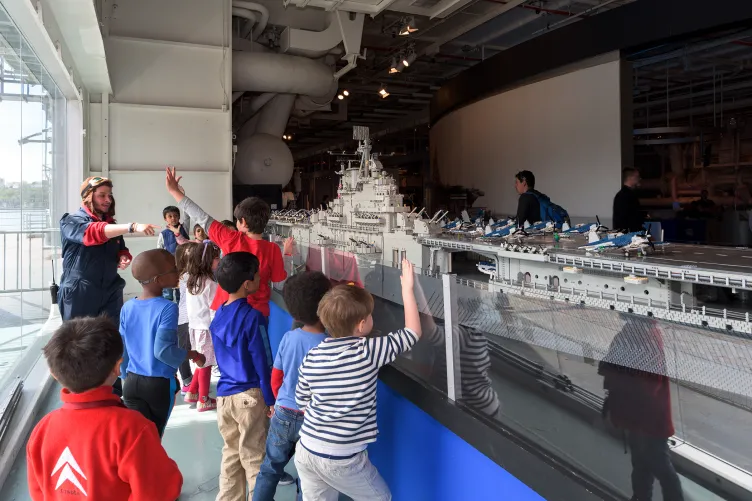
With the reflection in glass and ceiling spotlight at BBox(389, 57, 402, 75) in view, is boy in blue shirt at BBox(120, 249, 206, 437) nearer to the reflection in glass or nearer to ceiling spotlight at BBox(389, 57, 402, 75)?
the reflection in glass

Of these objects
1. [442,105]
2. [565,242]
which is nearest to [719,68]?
[442,105]

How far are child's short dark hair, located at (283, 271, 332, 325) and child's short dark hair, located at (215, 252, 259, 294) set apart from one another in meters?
0.45

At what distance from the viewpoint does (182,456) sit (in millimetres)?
4270

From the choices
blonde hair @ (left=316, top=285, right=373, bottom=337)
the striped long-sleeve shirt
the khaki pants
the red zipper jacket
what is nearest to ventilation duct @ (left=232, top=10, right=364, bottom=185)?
the khaki pants

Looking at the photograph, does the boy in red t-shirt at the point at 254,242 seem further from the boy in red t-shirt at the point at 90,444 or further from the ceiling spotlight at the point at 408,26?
the ceiling spotlight at the point at 408,26

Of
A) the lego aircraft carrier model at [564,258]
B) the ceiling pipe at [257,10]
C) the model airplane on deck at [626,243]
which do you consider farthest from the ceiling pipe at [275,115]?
the model airplane on deck at [626,243]

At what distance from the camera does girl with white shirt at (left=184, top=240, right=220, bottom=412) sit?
190 inches

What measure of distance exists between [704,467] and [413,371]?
1.47 metres

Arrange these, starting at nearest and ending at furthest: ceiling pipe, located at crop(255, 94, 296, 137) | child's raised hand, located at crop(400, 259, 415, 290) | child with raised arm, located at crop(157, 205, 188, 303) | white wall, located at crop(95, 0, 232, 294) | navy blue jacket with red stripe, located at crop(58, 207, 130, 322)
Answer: child's raised hand, located at crop(400, 259, 415, 290)
navy blue jacket with red stripe, located at crop(58, 207, 130, 322)
child with raised arm, located at crop(157, 205, 188, 303)
white wall, located at crop(95, 0, 232, 294)
ceiling pipe, located at crop(255, 94, 296, 137)

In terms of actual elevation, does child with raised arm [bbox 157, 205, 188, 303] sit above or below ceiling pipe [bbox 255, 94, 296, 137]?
below

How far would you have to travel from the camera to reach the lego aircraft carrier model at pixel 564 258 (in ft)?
19.7

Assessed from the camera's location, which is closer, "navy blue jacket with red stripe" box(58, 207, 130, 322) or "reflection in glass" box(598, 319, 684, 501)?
"reflection in glass" box(598, 319, 684, 501)

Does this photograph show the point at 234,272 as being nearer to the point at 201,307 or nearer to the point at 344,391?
the point at 344,391

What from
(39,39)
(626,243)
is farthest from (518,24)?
(39,39)
